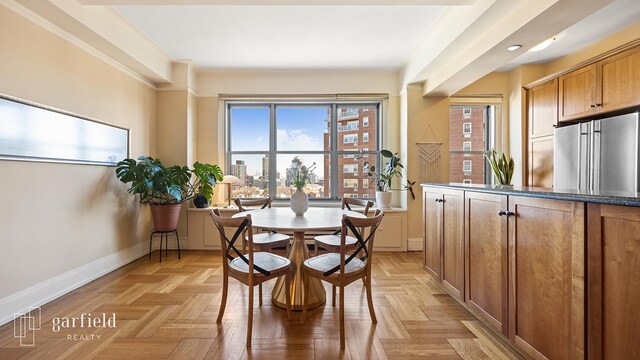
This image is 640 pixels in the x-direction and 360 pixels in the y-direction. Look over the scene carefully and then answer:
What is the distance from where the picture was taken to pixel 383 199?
416cm

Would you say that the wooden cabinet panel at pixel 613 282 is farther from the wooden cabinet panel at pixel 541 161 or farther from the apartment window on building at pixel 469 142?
the apartment window on building at pixel 469 142

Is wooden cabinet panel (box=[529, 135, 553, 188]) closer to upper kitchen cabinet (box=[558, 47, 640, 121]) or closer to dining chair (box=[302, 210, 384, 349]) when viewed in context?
upper kitchen cabinet (box=[558, 47, 640, 121])

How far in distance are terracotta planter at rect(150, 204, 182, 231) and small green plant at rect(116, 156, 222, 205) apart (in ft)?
0.21

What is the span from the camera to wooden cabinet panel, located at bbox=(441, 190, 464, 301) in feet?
7.39

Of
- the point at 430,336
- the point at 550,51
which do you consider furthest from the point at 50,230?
the point at 550,51

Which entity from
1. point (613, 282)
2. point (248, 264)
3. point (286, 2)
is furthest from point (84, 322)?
point (613, 282)

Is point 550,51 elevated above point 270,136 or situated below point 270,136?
above

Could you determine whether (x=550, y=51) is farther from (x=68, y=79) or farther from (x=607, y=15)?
(x=68, y=79)

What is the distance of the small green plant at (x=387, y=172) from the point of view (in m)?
4.14

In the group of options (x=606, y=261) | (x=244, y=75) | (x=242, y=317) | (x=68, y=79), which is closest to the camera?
(x=606, y=261)

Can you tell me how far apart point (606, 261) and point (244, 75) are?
14.5 feet

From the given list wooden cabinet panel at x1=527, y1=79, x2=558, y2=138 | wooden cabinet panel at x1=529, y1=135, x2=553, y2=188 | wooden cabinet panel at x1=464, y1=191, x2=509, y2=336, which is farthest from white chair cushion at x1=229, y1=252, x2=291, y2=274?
wooden cabinet panel at x1=527, y1=79, x2=558, y2=138

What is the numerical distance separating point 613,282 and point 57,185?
3.85 meters

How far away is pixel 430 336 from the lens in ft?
6.40
